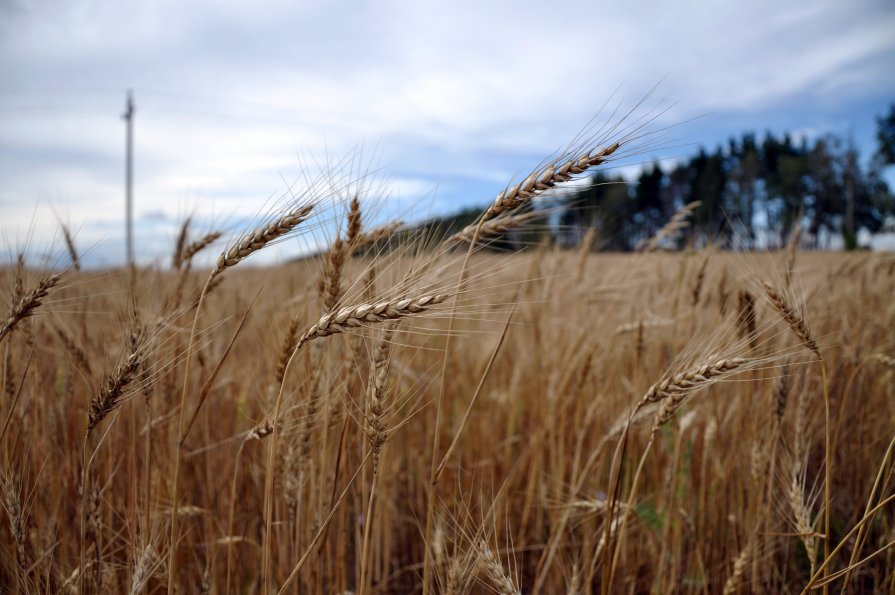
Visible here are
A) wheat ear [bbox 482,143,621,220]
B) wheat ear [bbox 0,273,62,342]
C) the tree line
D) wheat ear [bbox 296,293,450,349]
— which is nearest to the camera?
wheat ear [bbox 296,293,450,349]

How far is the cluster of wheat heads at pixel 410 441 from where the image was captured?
106 cm

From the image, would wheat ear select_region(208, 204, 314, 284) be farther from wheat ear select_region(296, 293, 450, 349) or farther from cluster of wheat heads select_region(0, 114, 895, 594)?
wheat ear select_region(296, 293, 450, 349)

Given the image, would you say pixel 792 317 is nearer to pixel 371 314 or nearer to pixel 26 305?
pixel 371 314

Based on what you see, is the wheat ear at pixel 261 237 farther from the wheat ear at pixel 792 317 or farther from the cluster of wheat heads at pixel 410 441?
the wheat ear at pixel 792 317

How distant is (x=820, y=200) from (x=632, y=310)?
47186 mm

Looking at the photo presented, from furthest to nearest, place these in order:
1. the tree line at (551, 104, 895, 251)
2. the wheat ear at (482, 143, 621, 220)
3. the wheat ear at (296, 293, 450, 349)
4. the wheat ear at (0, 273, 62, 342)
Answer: the tree line at (551, 104, 895, 251), the wheat ear at (0, 273, 62, 342), the wheat ear at (482, 143, 621, 220), the wheat ear at (296, 293, 450, 349)

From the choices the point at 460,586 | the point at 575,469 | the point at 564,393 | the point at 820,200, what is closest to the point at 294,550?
the point at 460,586

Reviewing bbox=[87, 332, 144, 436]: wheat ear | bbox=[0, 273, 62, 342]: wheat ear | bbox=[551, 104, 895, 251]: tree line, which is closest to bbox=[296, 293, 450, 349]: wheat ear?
bbox=[87, 332, 144, 436]: wheat ear

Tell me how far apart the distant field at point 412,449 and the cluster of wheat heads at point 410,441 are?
0.01 meters

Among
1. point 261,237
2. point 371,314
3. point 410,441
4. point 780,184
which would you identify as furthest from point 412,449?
point 780,184

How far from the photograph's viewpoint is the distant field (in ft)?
3.54

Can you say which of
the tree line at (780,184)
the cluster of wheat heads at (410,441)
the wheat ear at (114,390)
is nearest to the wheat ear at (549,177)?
the cluster of wheat heads at (410,441)

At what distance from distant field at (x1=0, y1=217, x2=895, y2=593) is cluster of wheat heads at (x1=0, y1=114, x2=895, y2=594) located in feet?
0.05

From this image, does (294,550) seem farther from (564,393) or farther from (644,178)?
(644,178)
